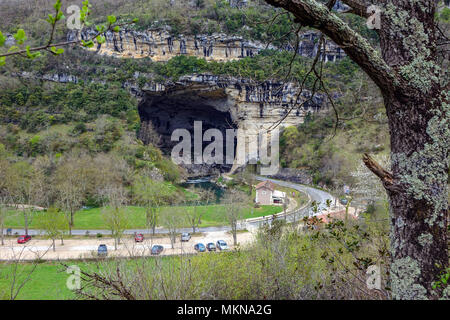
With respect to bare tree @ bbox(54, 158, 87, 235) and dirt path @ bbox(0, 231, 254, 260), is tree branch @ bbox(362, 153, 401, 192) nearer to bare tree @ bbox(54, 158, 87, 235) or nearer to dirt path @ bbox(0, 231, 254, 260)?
dirt path @ bbox(0, 231, 254, 260)

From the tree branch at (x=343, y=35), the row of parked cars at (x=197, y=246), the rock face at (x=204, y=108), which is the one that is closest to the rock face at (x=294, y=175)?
the rock face at (x=204, y=108)

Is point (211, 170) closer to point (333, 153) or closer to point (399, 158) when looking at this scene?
point (333, 153)

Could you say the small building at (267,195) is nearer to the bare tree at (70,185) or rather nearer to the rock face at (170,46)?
the bare tree at (70,185)

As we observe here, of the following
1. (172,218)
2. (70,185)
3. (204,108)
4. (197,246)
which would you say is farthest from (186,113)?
(197,246)

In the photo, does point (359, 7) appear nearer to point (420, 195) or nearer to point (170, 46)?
point (420, 195)

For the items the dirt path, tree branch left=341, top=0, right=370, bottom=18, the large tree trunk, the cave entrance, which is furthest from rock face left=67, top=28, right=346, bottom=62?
the large tree trunk
